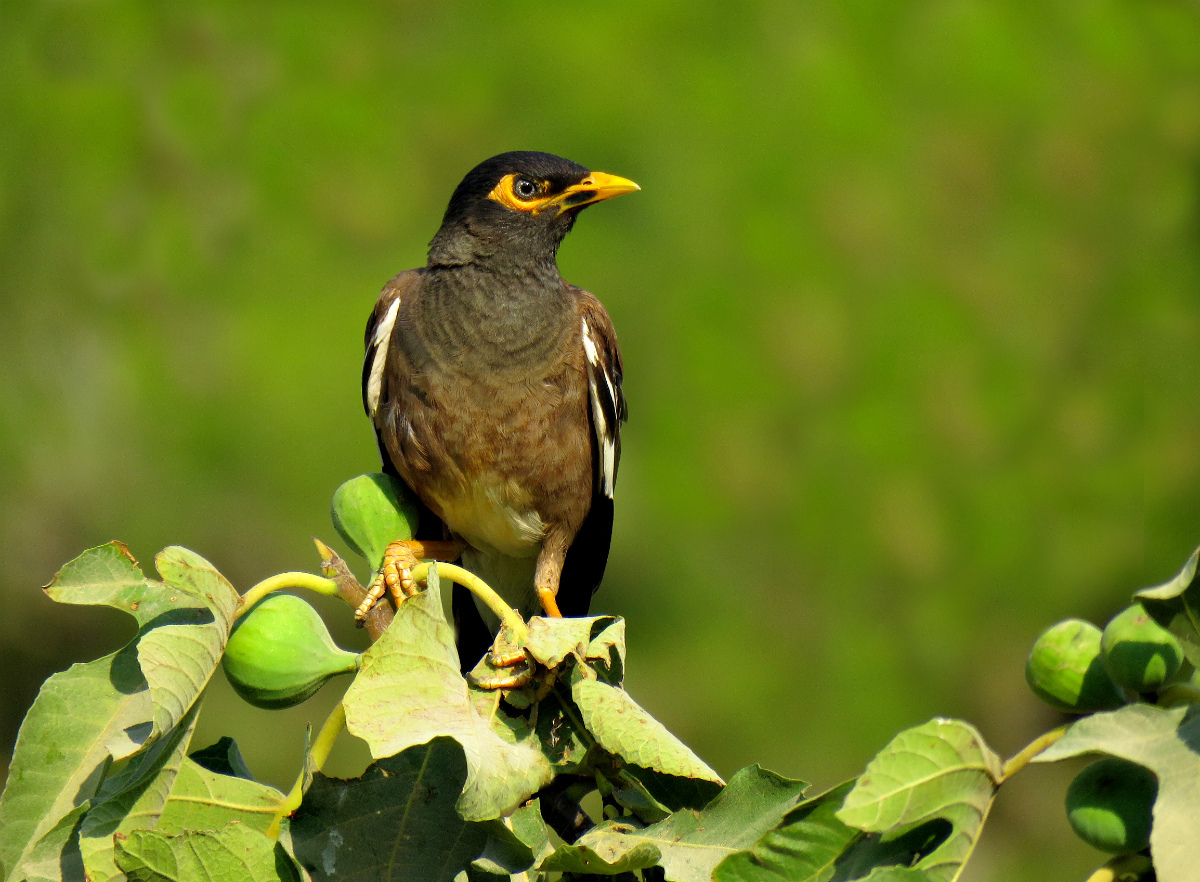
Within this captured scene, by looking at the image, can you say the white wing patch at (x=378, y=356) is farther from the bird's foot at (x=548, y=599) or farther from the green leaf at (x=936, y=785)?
the green leaf at (x=936, y=785)

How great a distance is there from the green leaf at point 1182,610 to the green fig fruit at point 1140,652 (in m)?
0.02

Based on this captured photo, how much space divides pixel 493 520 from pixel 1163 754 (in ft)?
7.87

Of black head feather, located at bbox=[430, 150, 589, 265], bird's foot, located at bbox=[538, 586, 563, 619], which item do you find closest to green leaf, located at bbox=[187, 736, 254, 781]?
bird's foot, located at bbox=[538, 586, 563, 619]

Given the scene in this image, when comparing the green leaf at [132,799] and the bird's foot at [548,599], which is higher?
the green leaf at [132,799]

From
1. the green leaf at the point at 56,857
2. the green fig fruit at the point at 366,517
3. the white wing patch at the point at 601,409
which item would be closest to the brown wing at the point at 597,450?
the white wing patch at the point at 601,409

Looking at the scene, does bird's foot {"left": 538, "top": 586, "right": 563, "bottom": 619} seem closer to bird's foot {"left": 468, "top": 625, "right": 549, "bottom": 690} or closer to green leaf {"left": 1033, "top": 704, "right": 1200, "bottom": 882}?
bird's foot {"left": 468, "top": 625, "right": 549, "bottom": 690}

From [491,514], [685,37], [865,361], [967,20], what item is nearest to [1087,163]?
[967,20]

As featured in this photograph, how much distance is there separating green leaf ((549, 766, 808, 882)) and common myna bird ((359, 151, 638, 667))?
1660 mm

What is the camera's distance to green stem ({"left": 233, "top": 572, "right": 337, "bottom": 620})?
1.65 meters

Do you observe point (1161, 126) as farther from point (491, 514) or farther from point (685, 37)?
point (491, 514)

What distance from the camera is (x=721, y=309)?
9.04 m

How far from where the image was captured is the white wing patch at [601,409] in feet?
11.9

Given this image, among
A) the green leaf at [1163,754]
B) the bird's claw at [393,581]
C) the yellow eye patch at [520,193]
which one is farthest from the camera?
the yellow eye patch at [520,193]

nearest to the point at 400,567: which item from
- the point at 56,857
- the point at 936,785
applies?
the point at 56,857
